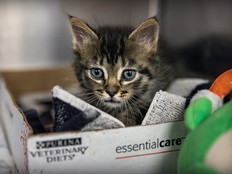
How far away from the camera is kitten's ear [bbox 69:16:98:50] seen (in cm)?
103

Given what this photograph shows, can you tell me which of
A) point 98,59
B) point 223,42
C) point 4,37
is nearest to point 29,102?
point 4,37

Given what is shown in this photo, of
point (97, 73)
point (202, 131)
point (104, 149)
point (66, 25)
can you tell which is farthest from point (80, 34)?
point (66, 25)

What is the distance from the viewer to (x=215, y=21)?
153 centimetres

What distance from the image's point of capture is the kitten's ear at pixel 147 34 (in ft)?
Result: 3.31

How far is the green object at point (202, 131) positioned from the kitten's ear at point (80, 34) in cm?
40

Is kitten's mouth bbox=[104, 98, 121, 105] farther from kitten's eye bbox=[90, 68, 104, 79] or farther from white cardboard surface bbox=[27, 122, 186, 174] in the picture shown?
white cardboard surface bbox=[27, 122, 186, 174]

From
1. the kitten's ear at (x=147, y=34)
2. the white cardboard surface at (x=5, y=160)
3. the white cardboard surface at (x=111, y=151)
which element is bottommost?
the white cardboard surface at (x=5, y=160)

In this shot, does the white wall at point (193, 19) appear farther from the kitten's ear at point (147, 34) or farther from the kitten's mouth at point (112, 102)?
the kitten's mouth at point (112, 102)

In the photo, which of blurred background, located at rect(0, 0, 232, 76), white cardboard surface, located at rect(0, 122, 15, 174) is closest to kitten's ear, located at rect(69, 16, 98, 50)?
white cardboard surface, located at rect(0, 122, 15, 174)

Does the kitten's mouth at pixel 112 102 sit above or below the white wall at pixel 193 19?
below

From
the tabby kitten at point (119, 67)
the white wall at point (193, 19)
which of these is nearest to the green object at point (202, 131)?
the tabby kitten at point (119, 67)

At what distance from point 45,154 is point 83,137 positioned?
0.09 metres

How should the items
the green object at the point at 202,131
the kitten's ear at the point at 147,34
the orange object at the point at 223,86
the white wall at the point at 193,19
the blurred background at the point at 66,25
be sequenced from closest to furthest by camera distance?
1. the green object at the point at 202,131
2. the orange object at the point at 223,86
3. the kitten's ear at the point at 147,34
4. the white wall at the point at 193,19
5. the blurred background at the point at 66,25

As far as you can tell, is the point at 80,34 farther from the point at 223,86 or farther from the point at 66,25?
the point at 66,25
